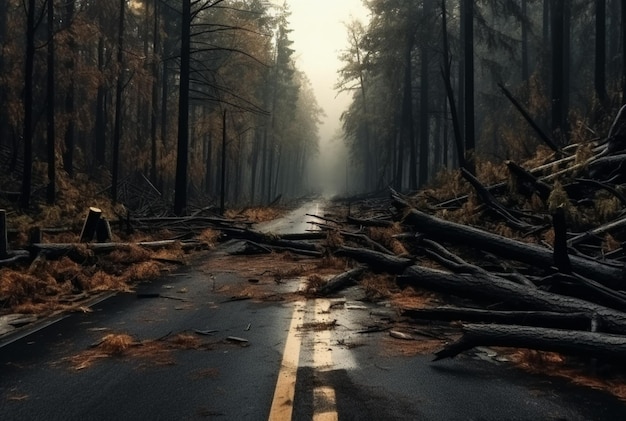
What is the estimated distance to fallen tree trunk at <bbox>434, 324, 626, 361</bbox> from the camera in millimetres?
4000

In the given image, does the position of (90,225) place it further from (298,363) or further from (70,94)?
(70,94)

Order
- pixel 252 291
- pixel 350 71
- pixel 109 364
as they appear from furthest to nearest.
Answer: pixel 350 71, pixel 252 291, pixel 109 364

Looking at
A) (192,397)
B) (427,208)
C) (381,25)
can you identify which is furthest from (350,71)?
(192,397)

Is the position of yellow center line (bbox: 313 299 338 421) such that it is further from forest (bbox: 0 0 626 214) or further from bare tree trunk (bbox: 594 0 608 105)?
bare tree trunk (bbox: 594 0 608 105)

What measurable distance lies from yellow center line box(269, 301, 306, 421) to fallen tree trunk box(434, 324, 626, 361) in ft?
4.43

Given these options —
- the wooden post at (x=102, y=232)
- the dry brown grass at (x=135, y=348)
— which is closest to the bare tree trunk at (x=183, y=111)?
the wooden post at (x=102, y=232)

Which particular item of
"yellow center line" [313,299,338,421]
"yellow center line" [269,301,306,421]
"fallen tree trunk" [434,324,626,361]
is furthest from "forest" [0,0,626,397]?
"yellow center line" [269,301,306,421]

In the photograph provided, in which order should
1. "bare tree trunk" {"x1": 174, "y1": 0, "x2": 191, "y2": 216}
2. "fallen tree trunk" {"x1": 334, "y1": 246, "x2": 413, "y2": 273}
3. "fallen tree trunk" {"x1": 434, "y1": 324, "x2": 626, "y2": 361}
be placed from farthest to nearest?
1. "bare tree trunk" {"x1": 174, "y1": 0, "x2": 191, "y2": 216}
2. "fallen tree trunk" {"x1": 334, "y1": 246, "x2": 413, "y2": 273}
3. "fallen tree trunk" {"x1": 434, "y1": 324, "x2": 626, "y2": 361}

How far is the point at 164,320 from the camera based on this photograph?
6078mm

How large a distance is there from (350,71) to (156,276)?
34692 mm

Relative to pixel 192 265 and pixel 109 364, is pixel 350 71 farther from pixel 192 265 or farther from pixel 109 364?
pixel 109 364

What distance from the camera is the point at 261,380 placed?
13.1 ft

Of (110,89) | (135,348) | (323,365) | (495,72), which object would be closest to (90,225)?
(135,348)

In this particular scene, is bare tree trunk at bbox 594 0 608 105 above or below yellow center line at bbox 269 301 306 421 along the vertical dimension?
above
